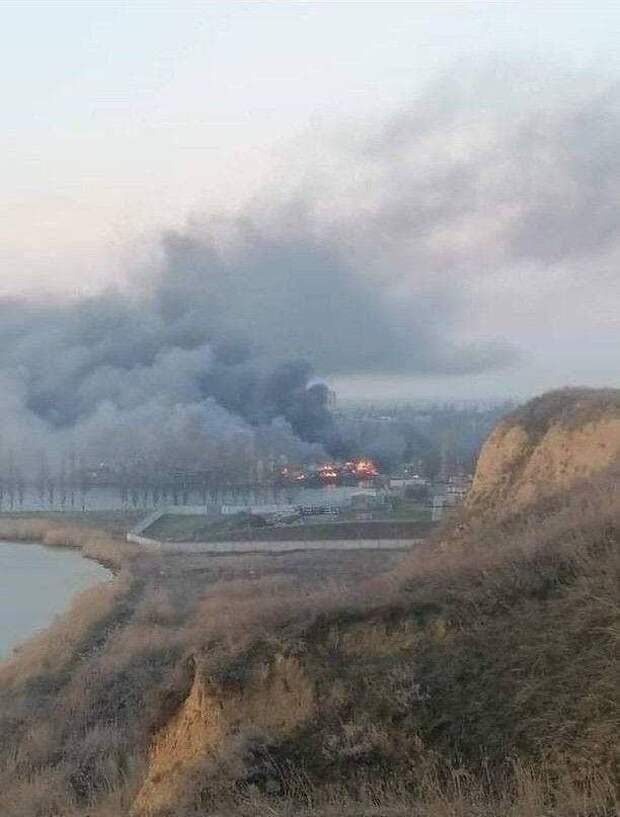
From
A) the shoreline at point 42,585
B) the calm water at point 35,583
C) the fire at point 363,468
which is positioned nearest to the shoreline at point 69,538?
the shoreline at point 42,585

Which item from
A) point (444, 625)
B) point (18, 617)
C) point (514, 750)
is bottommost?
point (18, 617)

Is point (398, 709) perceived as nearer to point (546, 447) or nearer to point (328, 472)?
point (546, 447)

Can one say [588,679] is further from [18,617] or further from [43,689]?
[18,617]

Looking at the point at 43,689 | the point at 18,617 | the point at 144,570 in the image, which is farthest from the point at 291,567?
the point at 43,689

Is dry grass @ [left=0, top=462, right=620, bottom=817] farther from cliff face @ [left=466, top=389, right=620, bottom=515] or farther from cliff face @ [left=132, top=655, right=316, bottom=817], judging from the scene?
cliff face @ [left=466, top=389, right=620, bottom=515]

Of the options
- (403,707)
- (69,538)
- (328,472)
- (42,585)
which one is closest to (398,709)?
(403,707)
